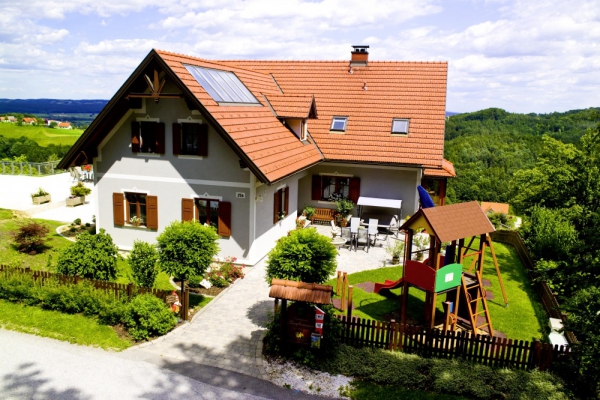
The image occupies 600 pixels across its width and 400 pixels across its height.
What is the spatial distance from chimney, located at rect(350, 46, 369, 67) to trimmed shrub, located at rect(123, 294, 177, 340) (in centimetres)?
1832

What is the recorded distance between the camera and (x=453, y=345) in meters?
10.3

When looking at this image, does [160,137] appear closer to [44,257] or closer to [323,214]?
[44,257]

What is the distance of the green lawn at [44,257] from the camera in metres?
14.5

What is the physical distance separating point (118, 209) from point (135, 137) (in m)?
2.85

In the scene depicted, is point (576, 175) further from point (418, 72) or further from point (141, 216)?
point (141, 216)

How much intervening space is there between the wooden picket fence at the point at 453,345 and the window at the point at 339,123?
13099 millimetres

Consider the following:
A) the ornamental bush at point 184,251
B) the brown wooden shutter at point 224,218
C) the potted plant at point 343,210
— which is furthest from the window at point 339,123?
the ornamental bush at point 184,251

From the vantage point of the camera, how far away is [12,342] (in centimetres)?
1071

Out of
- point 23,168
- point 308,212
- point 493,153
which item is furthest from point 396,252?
point 493,153

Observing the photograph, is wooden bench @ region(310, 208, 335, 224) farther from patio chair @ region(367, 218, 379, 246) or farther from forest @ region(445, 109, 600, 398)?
forest @ region(445, 109, 600, 398)

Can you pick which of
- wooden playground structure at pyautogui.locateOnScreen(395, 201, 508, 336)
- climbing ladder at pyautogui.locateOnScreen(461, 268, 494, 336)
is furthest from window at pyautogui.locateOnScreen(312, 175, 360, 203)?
wooden playground structure at pyautogui.locateOnScreen(395, 201, 508, 336)

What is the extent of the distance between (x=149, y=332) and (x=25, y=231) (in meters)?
8.02

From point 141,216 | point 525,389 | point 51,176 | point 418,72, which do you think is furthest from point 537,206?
point 51,176

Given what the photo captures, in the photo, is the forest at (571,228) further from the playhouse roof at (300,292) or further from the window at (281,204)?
the window at (281,204)
